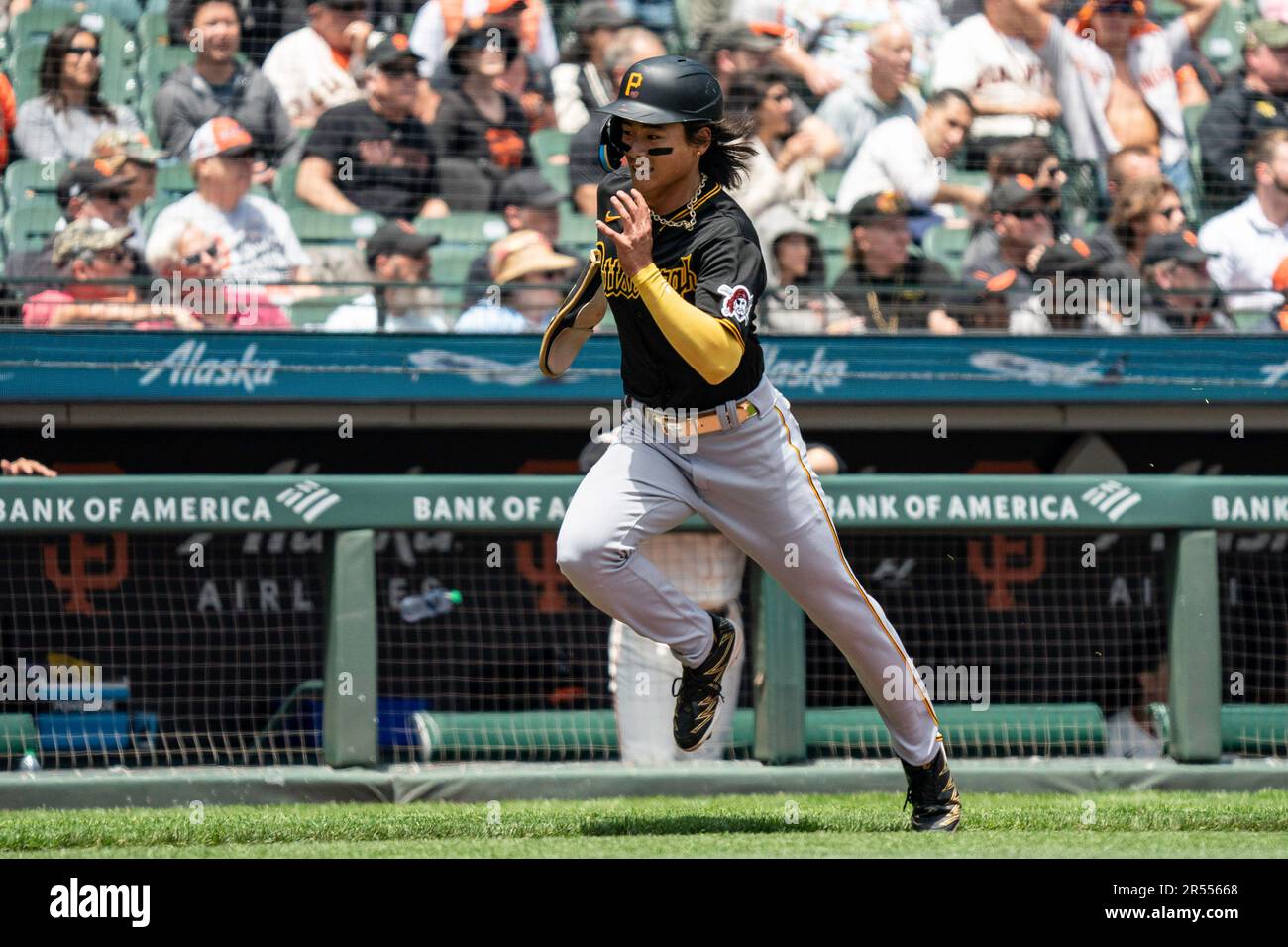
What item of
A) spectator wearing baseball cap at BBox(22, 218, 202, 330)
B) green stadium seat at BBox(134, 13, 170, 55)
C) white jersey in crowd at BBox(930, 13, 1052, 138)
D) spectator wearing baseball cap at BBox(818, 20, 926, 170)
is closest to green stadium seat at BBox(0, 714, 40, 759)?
spectator wearing baseball cap at BBox(22, 218, 202, 330)

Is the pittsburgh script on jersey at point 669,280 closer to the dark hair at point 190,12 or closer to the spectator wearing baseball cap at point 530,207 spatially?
the spectator wearing baseball cap at point 530,207

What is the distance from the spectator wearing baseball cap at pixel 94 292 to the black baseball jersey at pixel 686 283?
12.2 feet

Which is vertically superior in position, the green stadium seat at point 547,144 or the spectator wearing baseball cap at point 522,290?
the green stadium seat at point 547,144

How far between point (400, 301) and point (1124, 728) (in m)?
3.94

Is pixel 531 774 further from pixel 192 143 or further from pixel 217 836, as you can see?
pixel 192 143

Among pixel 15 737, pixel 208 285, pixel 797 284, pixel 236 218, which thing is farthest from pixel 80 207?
pixel 797 284

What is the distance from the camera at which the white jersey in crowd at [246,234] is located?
8.02 meters

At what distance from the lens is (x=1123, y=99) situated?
959 centimetres

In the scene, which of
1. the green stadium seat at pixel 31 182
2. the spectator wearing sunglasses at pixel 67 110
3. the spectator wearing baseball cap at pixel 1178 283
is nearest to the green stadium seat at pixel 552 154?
the spectator wearing sunglasses at pixel 67 110

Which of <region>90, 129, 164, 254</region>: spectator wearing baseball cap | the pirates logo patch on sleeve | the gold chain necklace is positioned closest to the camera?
the pirates logo patch on sleeve

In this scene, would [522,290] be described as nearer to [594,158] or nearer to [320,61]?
[594,158]

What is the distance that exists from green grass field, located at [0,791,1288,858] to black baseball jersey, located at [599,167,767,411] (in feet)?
3.70

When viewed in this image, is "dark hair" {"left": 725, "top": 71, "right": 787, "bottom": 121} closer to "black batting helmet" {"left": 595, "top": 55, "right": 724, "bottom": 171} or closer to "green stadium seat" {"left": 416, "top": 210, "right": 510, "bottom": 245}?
"green stadium seat" {"left": 416, "top": 210, "right": 510, "bottom": 245}

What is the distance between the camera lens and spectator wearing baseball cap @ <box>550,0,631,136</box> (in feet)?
30.0
